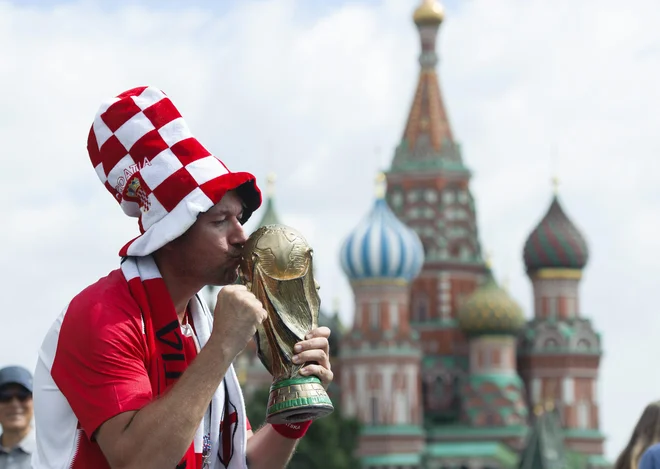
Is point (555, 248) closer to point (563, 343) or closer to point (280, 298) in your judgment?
point (563, 343)

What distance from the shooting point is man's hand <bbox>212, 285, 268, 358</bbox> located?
3383 mm

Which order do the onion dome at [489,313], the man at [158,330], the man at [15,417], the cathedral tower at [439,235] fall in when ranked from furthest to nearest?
1. the cathedral tower at [439,235]
2. the onion dome at [489,313]
3. the man at [15,417]
4. the man at [158,330]

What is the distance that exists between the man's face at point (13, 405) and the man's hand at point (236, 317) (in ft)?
8.32

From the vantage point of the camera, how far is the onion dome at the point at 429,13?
5438cm

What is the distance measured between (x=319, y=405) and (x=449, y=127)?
5034 cm

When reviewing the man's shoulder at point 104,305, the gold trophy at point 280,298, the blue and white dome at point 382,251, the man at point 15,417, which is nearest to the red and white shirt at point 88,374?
the man's shoulder at point 104,305

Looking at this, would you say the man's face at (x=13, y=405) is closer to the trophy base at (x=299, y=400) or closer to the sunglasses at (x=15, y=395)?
the sunglasses at (x=15, y=395)

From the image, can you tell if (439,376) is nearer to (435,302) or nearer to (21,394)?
(435,302)

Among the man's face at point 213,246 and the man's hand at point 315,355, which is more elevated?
the man's face at point 213,246

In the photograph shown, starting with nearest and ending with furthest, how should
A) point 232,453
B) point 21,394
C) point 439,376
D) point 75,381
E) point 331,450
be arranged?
point 75,381
point 232,453
point 21,394
point 331,450
point 439,376

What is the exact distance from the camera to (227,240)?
359 centimetres

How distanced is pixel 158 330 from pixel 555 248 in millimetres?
49684

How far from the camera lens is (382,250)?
1986 inches

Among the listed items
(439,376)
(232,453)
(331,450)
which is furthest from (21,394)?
(439,376)
